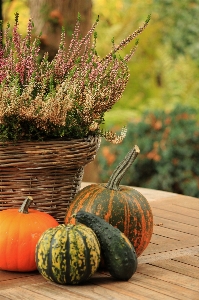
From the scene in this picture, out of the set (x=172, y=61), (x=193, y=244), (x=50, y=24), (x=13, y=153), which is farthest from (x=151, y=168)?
(x=172, y=61)

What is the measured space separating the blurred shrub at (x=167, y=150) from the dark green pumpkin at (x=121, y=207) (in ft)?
9.69

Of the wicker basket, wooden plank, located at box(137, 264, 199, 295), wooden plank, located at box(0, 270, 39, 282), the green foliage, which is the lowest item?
wooden plank, located at box(0, 270, 39, 282)

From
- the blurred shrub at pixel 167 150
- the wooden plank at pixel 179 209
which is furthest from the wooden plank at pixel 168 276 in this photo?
the blurred shrub at pixel 167 150

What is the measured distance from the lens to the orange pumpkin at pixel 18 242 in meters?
1.87

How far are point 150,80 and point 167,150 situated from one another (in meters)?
3.89

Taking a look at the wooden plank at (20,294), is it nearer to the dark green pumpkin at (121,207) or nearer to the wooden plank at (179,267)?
the dark green pumpkin at (121,207)

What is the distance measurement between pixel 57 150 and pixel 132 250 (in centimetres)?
44

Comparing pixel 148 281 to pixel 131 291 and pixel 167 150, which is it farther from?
pixel 167 150

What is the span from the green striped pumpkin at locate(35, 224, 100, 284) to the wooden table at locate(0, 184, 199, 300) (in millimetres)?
38

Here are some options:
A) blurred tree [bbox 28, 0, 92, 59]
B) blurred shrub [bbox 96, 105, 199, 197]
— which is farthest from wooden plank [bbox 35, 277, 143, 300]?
blurred shrub [bbox 96, 105, 199, 197]

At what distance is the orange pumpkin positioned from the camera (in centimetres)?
187

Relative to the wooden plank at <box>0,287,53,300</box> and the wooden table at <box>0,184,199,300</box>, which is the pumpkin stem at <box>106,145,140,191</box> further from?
the wooden plank at <box>0,287,53,300</box>

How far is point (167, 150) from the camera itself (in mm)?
4941

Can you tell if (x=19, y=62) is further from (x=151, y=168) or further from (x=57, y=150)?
(x=151, y=168)
